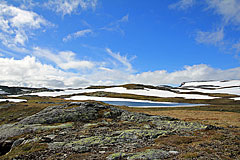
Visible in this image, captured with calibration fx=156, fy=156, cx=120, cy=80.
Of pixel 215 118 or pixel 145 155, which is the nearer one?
pixel 145 155

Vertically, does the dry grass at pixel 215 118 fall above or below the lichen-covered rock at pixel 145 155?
below

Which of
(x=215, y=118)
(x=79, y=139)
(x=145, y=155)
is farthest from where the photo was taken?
(x=215, y=118)

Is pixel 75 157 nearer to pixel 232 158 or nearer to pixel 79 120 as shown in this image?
pixel 232 158

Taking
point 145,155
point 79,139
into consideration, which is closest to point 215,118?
point 145,155

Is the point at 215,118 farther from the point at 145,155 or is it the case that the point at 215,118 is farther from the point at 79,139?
the point at 79,139

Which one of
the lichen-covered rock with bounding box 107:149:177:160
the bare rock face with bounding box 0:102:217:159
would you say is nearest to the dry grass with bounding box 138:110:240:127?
the bare rock face with bounding box 0:102:217:159

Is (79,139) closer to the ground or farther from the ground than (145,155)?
closer to the ground

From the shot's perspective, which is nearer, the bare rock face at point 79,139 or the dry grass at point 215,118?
the bare rock face at point 79,139

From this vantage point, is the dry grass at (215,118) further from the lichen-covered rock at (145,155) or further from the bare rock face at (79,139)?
the lichen-covered rock at (145,155)

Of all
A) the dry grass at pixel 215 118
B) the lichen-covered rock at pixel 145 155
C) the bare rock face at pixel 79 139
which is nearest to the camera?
the lichen-covered rock at pixel 145 155

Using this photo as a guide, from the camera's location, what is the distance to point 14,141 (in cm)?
2198

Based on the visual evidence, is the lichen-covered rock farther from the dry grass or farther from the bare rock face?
the dry grass

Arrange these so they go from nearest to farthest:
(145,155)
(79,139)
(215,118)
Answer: (145,155) < (79,139) < (215,118)

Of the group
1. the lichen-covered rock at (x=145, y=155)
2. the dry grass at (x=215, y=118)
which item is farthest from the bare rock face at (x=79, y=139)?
the dry grass at (x=215, y=118)
